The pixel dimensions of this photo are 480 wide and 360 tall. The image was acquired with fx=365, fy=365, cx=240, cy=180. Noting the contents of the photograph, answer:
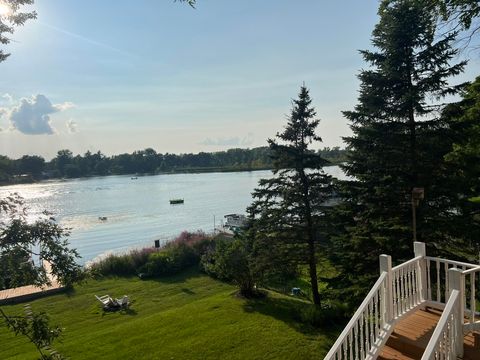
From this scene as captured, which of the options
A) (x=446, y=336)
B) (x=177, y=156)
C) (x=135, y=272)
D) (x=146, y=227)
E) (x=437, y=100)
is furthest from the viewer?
(x=177, y=156)

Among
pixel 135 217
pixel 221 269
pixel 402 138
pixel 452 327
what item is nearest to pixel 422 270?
pixel 452 327

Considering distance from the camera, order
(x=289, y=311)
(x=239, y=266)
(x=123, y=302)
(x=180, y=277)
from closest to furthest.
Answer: (x=289, y=311) < (x=239, y=266) < (x=123, y=302) < (x=180, y=277)

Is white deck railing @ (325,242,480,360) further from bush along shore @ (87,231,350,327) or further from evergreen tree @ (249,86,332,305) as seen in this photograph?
evergreen tree @ (249,86,332,305)

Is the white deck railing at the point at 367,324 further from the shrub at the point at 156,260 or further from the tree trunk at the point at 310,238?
the shrub at the point at 156,260

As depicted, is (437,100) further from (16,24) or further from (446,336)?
(16,24)

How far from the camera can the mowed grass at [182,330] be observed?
412 inches

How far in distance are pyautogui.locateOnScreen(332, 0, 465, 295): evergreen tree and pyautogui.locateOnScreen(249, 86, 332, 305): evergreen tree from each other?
8.50 feet

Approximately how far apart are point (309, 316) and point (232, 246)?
522 cm

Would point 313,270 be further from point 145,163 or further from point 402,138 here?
point 145,163

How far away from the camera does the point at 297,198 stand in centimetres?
1364

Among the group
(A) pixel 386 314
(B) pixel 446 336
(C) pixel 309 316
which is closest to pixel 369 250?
(C) pixel 309 316

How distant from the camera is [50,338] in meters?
5.15

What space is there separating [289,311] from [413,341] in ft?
30.0

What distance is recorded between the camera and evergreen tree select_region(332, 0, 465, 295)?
999 cm
